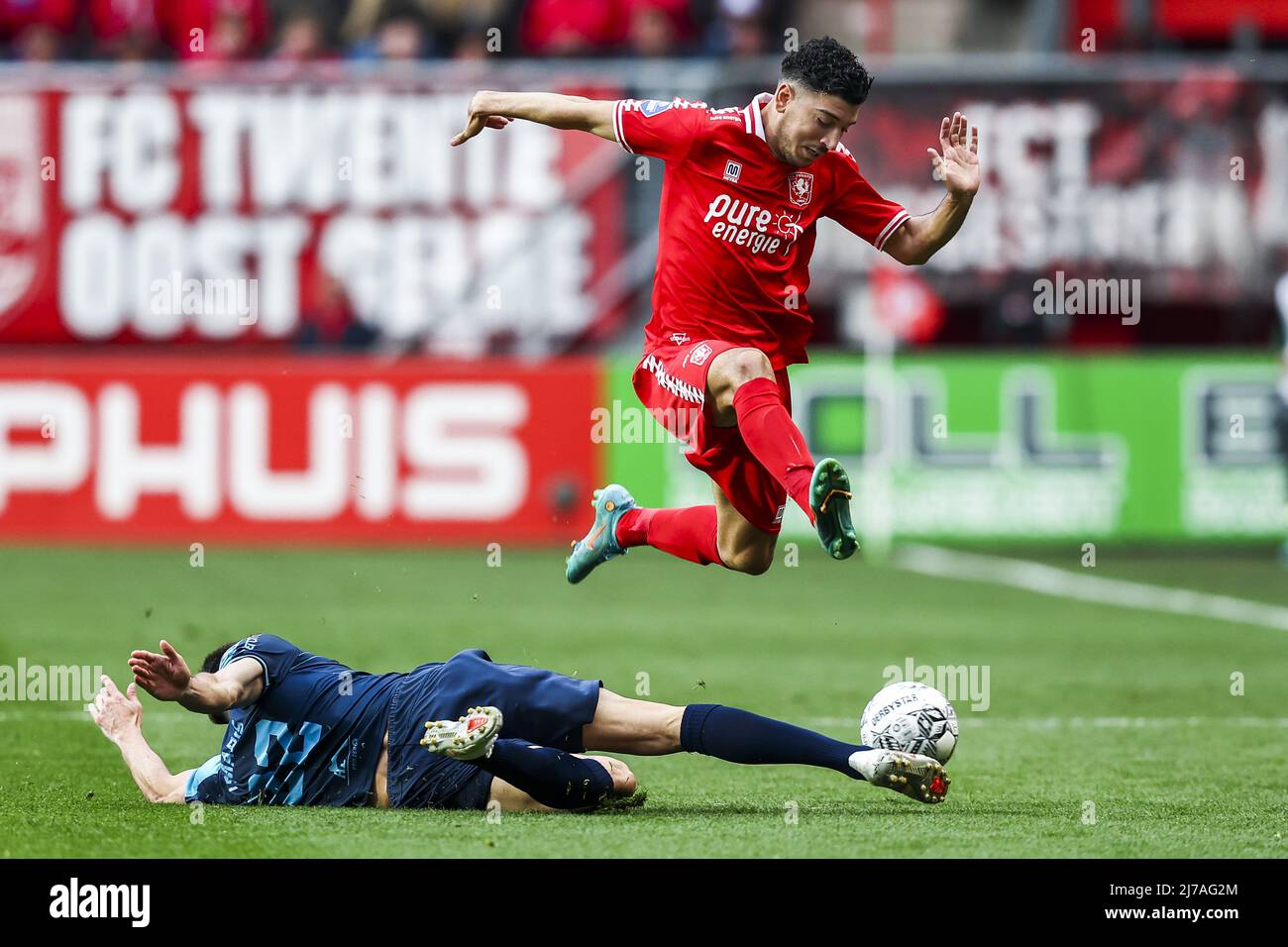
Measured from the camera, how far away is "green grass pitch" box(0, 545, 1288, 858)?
6.60 meters

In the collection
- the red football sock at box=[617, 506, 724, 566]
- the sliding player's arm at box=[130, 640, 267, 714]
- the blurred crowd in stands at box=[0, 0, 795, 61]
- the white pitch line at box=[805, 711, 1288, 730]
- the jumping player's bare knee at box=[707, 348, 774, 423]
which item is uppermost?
the blurred crowd in stands at box=[0, 0, 795, 61]

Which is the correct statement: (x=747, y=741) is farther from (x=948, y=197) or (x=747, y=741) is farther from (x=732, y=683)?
(x=732, y=683)

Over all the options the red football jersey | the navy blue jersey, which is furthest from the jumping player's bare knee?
the navy blue jersey

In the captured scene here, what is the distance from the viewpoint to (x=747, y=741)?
7.12 meters

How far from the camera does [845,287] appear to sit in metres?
18.9

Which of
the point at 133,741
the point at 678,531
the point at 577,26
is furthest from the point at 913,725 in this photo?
the point at 577,26

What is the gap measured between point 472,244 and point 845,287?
3.56m

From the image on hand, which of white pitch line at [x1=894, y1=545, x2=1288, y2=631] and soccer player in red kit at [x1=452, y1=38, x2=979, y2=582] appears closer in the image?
soccer player in red kit at [x1=452, y1=38, x2=979, y2=582]

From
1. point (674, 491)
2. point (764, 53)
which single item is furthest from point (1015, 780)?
point (764, 53)

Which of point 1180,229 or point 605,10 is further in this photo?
point 605,10

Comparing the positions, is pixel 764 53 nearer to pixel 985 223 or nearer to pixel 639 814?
pixel 985 223

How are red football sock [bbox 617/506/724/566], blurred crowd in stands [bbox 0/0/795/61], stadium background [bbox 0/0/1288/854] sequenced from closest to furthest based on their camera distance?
red football sock [bbox 617/506/724/566]
stadium background [bbox 0/0/1288/854]
blurred crowd in stands [bbox 0/0/795/61]

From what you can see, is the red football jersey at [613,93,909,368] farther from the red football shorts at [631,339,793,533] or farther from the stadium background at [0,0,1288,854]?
the stadium background at [0,0,1288,854]

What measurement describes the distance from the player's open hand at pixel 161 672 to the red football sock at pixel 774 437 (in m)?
2.19
